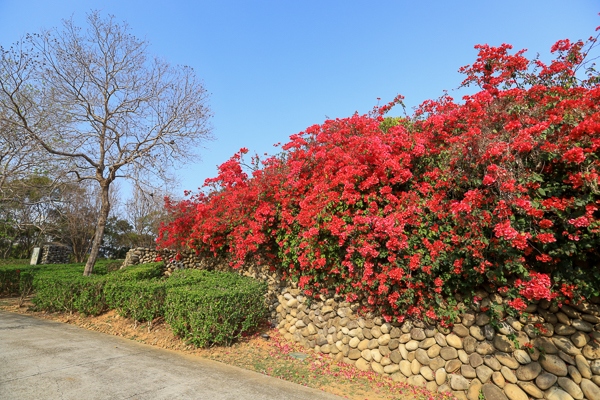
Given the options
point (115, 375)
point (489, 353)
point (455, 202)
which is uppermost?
point (455, 202)

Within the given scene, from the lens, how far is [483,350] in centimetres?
408

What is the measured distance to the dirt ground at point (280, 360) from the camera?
13.9 ft

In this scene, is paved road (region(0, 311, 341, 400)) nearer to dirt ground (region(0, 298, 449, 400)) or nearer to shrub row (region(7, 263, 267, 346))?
dirt ground (region(0, 298, 449, 400))

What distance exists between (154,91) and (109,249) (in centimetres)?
2043

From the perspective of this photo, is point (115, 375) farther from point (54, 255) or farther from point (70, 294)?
point (54, 255)

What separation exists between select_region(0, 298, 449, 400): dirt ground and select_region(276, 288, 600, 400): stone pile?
218mm

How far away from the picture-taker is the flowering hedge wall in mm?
3551

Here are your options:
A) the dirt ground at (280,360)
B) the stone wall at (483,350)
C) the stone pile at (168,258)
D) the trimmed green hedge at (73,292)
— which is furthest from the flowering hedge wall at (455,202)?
the stone pile at (168,258)

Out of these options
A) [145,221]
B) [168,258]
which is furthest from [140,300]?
[145,221]

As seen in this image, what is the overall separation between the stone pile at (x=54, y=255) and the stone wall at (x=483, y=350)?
20.8 meters

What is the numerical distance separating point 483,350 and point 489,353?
0.08 meters

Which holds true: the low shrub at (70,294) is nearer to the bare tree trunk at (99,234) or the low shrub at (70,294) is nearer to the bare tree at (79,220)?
the bare tree trunk at (99,234)

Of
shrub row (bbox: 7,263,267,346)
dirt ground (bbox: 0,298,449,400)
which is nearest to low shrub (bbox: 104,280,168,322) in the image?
shrub row (bbox: 7,263,267,346)

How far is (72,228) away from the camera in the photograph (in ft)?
65.3
